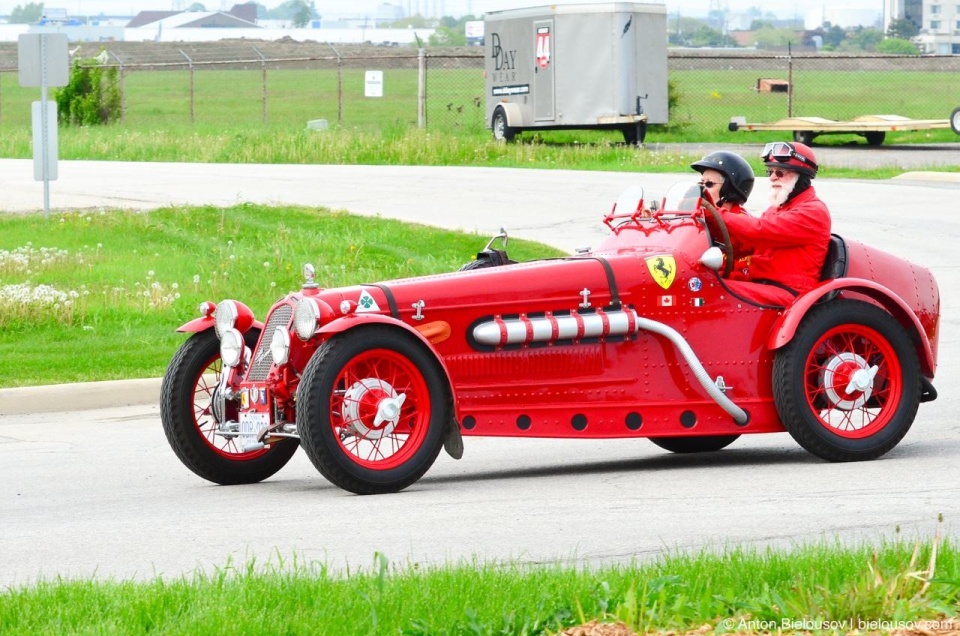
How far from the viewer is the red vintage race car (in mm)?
7340

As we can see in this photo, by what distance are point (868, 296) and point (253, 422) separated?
132 inches

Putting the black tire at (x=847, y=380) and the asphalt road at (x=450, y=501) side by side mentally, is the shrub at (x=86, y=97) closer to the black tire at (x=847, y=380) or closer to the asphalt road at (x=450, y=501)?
the asphalt road at (x=450, y=501)

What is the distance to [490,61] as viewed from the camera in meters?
37.2

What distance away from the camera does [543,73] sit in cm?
3525

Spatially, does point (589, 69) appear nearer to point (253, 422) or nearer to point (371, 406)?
point (253, 422)

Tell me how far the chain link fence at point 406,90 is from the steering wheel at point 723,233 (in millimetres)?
25295

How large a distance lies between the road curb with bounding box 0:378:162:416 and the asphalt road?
1 centimetres

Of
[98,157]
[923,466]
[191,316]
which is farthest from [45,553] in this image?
[98,157]

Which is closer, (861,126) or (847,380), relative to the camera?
(847,380)

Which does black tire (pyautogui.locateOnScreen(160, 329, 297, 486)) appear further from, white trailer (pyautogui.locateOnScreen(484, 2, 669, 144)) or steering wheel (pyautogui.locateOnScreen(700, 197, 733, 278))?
white trailer (pyautogui.locateOnScreen(484, 2, 669, 144))

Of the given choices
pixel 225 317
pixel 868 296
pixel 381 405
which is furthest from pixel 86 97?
pixel 381 405

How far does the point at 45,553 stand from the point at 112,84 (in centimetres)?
3784

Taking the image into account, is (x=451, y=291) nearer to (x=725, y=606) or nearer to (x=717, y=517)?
(x=717, y=517)

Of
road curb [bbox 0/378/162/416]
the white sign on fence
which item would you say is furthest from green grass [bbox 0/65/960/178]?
road curb [bbox 0/378/162/416]
